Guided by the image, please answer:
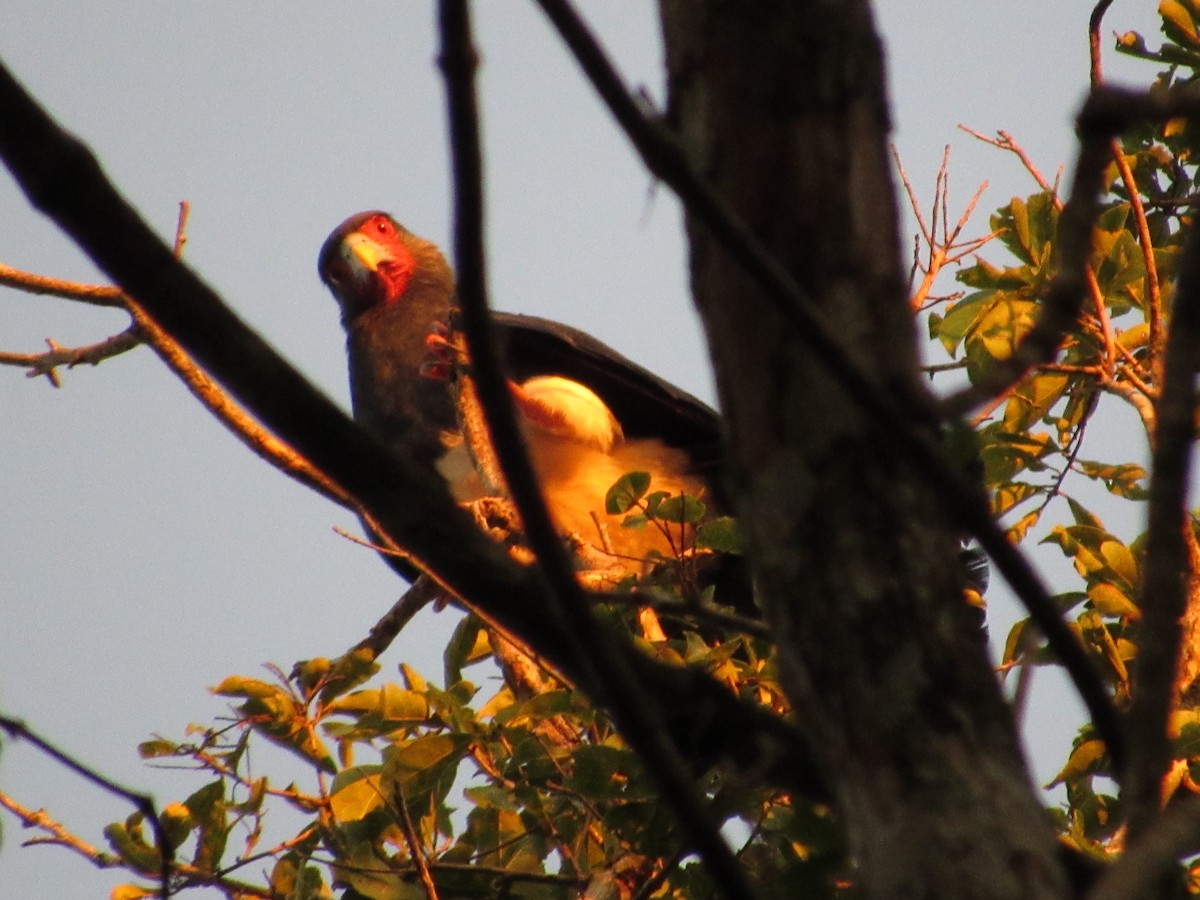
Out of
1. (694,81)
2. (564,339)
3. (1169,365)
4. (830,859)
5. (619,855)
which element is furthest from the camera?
(564,339)

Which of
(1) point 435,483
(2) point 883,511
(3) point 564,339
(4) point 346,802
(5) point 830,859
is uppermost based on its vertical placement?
(3) point 564,339

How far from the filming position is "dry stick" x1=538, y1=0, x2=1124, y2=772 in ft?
3.14

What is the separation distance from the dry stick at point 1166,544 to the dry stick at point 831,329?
0.07 metres

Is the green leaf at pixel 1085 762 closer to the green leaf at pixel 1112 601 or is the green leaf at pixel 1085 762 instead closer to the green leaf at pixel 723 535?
the green leaf at pixel 1112 601

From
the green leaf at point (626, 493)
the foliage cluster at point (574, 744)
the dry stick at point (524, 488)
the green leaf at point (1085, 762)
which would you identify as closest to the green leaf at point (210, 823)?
the foliage cluster at point (574, 744)

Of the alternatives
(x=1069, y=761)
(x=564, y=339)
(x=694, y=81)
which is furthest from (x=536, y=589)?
(x=564, y=339)

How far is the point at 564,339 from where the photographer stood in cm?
501

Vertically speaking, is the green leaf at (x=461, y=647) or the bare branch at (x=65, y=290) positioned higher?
the bare branch at (x=65, y=290)

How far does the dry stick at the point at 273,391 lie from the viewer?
1.09m

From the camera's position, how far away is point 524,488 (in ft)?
3.41

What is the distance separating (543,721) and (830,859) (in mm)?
1475

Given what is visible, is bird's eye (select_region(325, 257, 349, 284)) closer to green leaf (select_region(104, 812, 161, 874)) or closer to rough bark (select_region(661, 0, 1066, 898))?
green leaf (select_region(104, 812, 161, 874))

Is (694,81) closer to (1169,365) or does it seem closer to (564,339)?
(1169,365)

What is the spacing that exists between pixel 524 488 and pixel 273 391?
8.8 inches
